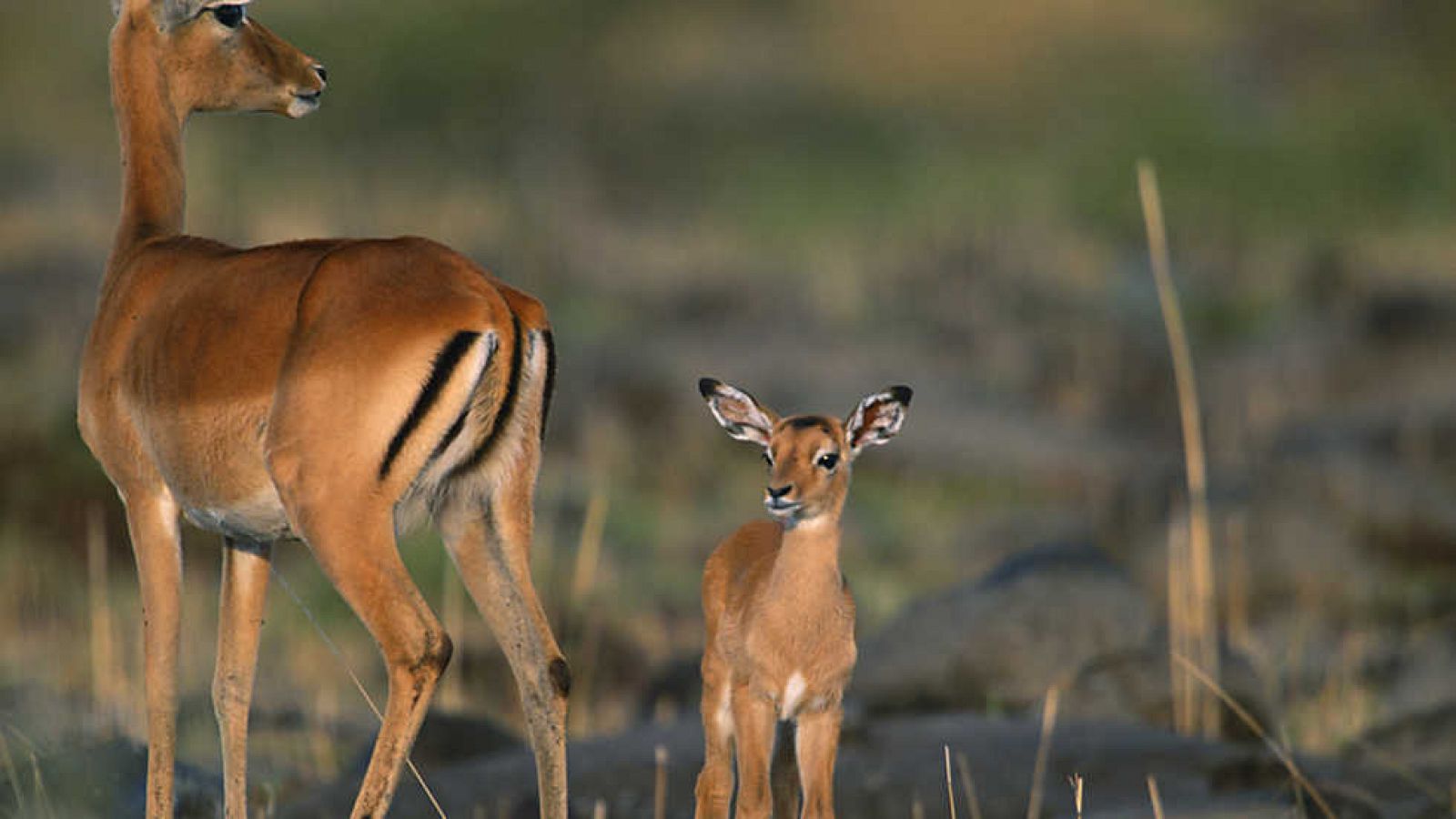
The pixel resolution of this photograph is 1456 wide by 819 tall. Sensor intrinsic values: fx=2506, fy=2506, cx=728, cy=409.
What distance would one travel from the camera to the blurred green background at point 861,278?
15.7 metres

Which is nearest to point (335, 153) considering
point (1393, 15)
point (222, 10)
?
point (1393, 15)

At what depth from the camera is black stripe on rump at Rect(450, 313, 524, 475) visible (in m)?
6.61

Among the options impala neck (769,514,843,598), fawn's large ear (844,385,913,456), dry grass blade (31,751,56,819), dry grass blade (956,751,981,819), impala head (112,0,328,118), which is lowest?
dry grass blade (31,751,56,819)

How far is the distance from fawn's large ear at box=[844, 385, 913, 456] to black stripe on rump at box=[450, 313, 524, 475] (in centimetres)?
91

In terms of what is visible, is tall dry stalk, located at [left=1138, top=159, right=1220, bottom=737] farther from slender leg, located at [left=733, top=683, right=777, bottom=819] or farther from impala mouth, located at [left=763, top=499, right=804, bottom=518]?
impala mouth, located at [left=763, top=499, right=804, bottom=518]

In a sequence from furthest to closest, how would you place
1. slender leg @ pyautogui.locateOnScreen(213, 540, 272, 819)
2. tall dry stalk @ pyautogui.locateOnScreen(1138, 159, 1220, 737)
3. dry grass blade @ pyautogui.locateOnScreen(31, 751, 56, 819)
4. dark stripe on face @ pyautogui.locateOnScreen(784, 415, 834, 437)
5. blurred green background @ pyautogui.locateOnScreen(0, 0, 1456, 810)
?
blurred green background @ pyautogui.locateOnScreen(0, 0, 1456, 810), tall dry stalk @ pyautogui.locateOnScreen(1138, 159, 1220, 737), slender leg @ pyautogui.locateOnScreen(213, 540, 272, 819), dry grass blade @ pyautogui.locateOnScreen(31, 751, 56, 819), dark stripe on face @ pyautogui.locateOnScreen(784, 415, 834, 437)

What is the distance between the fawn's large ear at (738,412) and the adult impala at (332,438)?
66cm

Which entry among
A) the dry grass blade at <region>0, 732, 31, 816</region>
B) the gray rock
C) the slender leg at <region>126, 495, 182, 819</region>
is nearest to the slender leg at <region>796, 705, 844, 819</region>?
the slender leg at <region>126, 495, 182, 819</region>

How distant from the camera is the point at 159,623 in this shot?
7.35 meters

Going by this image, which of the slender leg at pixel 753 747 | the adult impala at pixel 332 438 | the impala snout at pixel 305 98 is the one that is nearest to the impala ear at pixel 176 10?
the impala snout at pixel 305 98

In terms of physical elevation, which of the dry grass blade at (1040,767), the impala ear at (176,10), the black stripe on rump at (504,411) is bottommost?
the dry grass blade at (1040,767)

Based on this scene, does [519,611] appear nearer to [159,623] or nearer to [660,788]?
[660,788]

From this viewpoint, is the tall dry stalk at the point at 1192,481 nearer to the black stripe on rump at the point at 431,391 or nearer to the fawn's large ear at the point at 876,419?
the fawn's large ear at the point at 876,419

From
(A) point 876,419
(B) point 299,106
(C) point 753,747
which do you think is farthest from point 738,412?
(B) point 299,106
